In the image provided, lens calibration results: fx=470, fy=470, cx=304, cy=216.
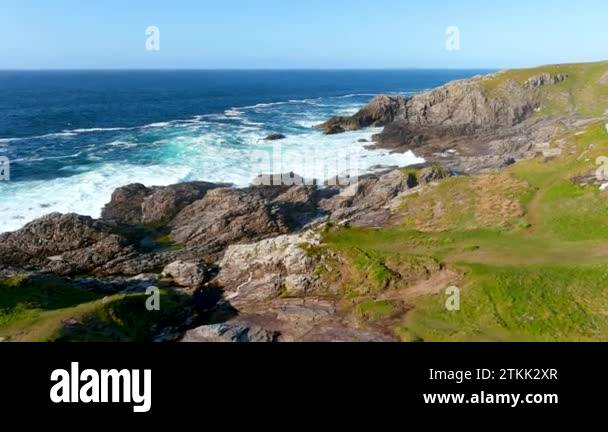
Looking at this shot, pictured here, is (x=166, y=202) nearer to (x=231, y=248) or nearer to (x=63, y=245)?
(x=63, y=245)

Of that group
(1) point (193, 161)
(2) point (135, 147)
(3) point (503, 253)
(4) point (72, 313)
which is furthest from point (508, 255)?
(2) point (135, 147)

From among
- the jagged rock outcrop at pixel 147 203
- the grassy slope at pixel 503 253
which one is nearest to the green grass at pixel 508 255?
the grassy slope at pixel 503 253

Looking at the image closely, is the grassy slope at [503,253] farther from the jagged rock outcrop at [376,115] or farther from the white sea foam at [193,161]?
the jagged rock outcrop at [376,115]

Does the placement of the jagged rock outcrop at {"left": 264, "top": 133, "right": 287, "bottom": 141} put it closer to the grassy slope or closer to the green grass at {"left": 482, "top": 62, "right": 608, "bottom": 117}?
the green grass at {"left": 482, "top": 62, "right": 608, "bottom": 117}

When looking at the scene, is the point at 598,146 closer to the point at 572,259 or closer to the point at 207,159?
the point at 572,259

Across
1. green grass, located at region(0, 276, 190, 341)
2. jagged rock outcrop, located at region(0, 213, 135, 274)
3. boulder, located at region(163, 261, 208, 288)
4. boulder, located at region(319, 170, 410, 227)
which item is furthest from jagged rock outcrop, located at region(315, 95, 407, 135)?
green grass, located at region(0, 276, 190, 341)
